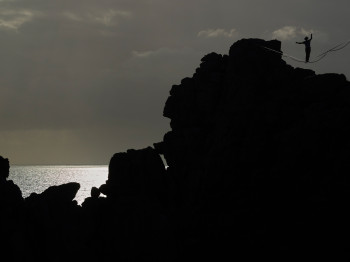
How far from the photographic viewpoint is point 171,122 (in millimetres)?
78938

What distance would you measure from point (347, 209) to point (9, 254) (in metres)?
38.2

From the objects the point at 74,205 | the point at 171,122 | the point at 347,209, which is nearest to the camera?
the point at 347,209

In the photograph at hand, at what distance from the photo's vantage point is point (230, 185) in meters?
64.3

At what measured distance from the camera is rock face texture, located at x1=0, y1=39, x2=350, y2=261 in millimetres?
59469

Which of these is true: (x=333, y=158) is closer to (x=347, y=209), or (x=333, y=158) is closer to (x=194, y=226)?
(x=347, y=209)

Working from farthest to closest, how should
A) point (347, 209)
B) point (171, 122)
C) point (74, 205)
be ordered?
point (171, 122) → point (74, 205) → point (347, 209)

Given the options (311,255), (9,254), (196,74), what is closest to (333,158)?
(311,255)

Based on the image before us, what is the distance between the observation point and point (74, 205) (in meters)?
71.5

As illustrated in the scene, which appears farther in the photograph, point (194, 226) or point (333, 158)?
point (194, 226)

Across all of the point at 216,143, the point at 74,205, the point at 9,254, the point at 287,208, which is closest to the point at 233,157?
the point at 216,143

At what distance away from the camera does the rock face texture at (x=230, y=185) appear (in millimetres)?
59469

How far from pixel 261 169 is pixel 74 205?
Answer: 25.5 metres

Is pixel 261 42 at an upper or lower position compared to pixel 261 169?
upper

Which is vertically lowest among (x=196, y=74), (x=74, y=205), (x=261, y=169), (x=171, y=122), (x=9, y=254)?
(x=9, y=254)
